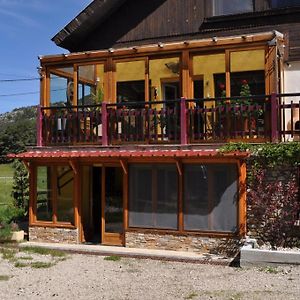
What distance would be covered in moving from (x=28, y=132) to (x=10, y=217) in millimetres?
67976

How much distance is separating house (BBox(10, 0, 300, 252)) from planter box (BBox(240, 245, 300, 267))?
129 centimetres

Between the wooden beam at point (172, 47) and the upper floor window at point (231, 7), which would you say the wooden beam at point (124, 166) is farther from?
the upper floor window at point (231, 7)

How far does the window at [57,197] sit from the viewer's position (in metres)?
15.0

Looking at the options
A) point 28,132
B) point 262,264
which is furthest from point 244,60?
point 28,132

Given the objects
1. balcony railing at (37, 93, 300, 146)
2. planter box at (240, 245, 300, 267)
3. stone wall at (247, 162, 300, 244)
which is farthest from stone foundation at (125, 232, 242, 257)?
balcony railing at (37, 93, 300, 146)

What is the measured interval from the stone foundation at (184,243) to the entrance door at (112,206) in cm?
50

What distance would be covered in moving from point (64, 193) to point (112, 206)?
1.54 m

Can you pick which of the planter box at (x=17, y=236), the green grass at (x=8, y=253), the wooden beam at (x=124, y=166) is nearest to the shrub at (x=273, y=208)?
the wooden beam at (x=124, y=166)

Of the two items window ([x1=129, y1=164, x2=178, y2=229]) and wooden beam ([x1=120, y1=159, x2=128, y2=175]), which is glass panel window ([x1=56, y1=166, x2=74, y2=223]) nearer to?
wooden beam ([x1=120, y1=159, x2=128, y2=175])

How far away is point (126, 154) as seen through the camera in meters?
13.6

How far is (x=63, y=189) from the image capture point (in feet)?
49.7

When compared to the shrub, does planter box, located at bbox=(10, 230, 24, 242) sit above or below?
below

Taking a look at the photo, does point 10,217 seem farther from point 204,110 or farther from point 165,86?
point 204,110

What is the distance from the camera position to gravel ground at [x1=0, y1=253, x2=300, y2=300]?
9.57 metres
